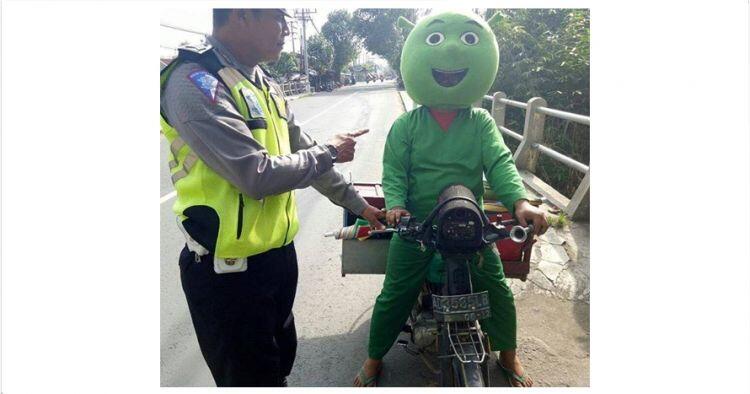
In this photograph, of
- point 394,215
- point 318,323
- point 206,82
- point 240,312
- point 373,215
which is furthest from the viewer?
point 318,323

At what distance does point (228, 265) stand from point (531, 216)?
3.92ft

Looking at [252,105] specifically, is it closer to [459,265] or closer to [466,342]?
[459,265]

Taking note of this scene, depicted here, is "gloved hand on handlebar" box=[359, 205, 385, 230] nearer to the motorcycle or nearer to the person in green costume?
the person in green costume

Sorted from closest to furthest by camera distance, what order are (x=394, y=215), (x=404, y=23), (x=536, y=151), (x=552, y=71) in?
(x=394, y=215)
(x=404, y=23)
(x=536, y=151)
(x=552, y=71)

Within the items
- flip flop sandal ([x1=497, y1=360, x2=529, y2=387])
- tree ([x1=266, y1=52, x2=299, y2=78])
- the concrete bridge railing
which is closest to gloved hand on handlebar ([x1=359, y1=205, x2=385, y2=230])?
flip flop sandal ([x1=497, y1=360, x2=529, y2=387])

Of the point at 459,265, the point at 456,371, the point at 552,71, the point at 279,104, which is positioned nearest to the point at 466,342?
the point at 456,371

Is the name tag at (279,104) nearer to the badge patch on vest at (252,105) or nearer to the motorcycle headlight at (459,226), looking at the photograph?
the badge patch on vest at (252,105)

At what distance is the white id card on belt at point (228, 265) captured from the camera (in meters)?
1.62

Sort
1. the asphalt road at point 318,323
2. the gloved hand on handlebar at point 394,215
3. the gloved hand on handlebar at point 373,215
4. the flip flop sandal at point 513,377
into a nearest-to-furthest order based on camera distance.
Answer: the gloved hand on handlebar at point 394,215 → the gloved hand on handlebar at point 373,215 → the flip flop sandal at point 513,377 → the asphalt road at point 318,323

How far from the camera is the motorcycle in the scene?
5.43 ft

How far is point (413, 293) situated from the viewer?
227cm

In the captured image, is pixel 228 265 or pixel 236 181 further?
Result: pixel 228 265

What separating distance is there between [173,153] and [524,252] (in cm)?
175

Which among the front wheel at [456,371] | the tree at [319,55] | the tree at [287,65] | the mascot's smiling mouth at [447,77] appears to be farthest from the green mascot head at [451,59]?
the tree at [319,55]
